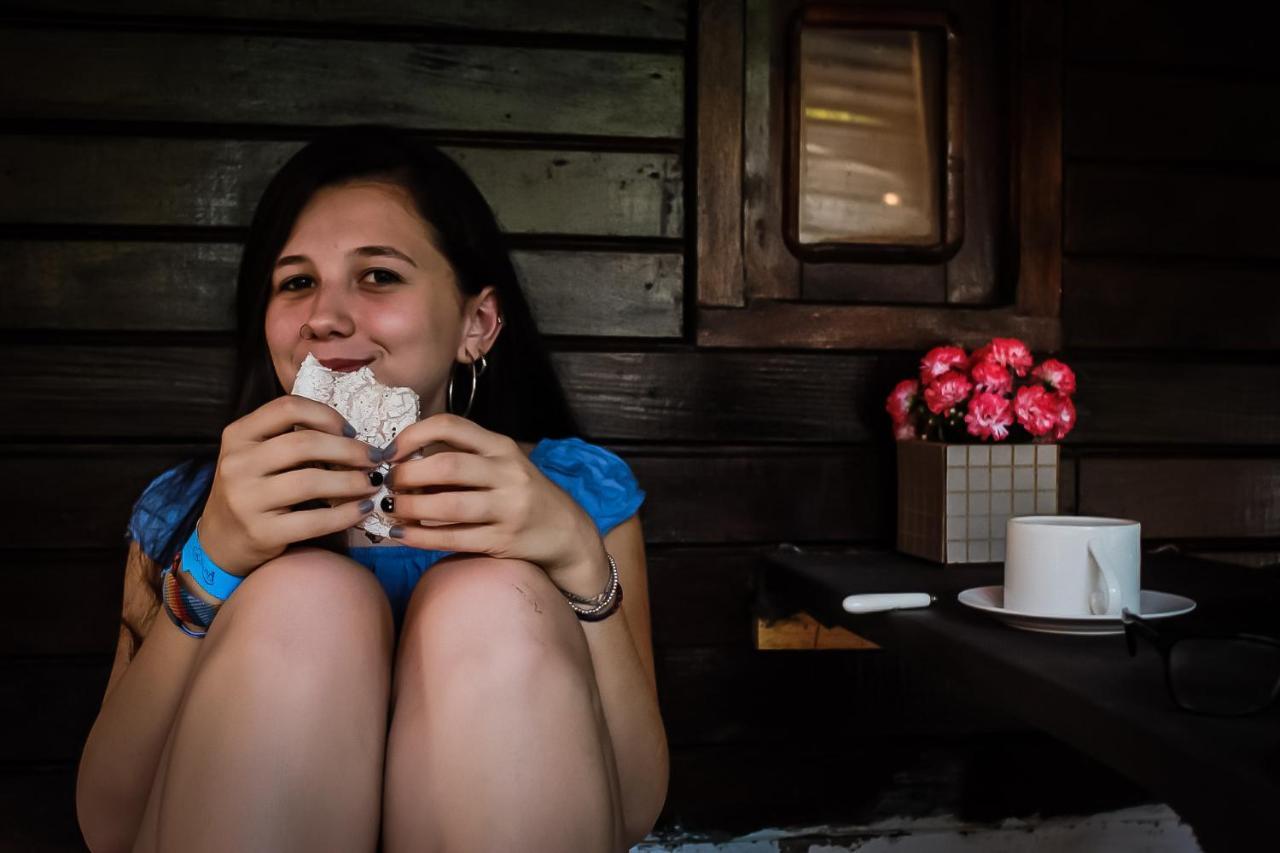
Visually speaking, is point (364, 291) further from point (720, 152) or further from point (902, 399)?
point (902, 399)

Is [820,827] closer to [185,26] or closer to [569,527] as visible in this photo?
[569,527]

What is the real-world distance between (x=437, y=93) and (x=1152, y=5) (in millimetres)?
1385

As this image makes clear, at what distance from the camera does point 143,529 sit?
1371 millimetres

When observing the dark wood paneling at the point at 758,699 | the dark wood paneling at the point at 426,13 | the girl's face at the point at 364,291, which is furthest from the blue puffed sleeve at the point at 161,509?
the dark wood paneling at the point at 426,13

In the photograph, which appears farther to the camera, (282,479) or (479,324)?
(479,324)

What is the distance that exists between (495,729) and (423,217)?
748 mm

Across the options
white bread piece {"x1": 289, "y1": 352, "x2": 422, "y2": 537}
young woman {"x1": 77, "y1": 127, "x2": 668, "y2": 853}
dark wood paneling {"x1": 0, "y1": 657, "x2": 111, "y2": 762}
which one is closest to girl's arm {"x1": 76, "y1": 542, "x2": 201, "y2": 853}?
young woman {"x1": 77, "y1": 127, "x2": 668, "y2": 853}

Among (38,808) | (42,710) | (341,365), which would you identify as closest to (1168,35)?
(341,365)

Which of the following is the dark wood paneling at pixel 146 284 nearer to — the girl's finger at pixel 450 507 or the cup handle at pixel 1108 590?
the girl's finger at pixel 450 507

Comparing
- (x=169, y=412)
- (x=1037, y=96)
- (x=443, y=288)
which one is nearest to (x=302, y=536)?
(x=443, y=288)

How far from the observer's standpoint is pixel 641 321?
1.91 m

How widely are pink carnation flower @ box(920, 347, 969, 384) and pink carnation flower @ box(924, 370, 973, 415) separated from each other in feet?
0.05

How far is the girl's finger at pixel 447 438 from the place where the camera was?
978 millimetres

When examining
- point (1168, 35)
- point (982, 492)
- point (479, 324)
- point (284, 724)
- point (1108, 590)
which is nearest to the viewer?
point (284, 724)
